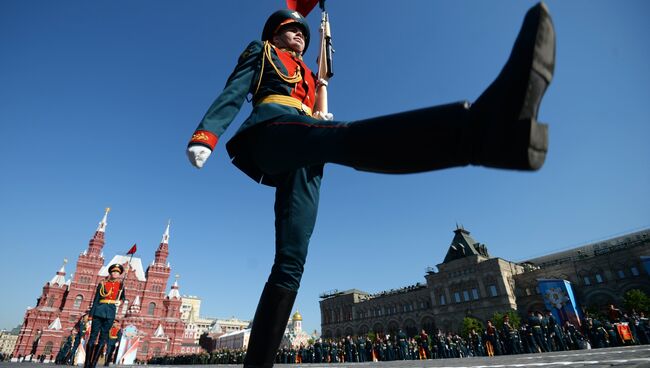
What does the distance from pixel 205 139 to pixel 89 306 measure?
2411 inches

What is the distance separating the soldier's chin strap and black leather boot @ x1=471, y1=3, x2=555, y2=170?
4.58 ft

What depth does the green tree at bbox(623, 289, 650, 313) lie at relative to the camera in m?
28.3

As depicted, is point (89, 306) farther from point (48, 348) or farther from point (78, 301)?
point (48, 348)

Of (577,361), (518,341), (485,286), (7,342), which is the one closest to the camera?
(577,361)

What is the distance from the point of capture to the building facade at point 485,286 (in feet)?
116

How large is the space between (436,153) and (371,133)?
27 centimetres

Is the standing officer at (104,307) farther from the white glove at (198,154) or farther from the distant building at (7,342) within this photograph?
the distant building at (7,342)

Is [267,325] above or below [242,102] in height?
below

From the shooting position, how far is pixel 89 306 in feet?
158

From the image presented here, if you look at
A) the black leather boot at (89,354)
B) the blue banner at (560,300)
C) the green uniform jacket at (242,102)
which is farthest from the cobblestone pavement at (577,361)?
the blue banner at (560,300)

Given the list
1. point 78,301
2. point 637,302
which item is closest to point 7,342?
point 78,301

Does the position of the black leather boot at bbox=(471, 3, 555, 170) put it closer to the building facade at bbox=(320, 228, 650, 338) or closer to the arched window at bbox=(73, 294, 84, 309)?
the building facade at bbox=(320, 228, 650, 338)

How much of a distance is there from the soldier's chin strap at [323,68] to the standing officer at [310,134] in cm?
2

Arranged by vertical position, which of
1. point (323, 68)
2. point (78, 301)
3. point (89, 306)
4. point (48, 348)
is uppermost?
point (78, 301)
